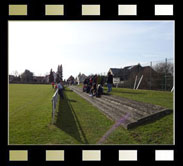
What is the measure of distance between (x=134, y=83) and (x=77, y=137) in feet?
45.9

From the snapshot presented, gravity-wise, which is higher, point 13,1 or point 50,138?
point 13,1

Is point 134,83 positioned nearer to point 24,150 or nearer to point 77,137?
point 77,137

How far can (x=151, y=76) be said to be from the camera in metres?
16.3

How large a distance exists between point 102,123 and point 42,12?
182 inches

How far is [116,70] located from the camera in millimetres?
20047

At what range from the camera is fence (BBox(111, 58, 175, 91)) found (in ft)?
47.7

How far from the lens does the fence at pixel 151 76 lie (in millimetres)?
14531

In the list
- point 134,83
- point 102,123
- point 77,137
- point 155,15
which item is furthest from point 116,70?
point 155,15

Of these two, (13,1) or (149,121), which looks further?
(149,121)
